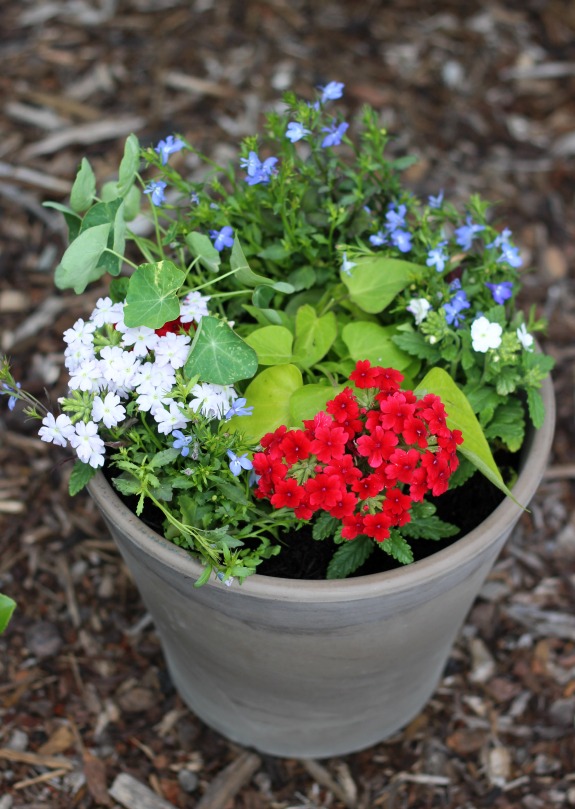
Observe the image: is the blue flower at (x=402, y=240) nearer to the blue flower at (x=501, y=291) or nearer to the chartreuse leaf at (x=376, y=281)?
the chartreuse leaf at (x=376, y=281)

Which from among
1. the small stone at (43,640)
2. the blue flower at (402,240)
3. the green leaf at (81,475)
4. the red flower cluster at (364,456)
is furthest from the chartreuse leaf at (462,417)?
the small stone at (43,640)

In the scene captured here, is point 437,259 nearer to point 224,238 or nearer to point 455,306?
point 455,306

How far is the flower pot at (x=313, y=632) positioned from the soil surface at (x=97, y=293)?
0.57 feet

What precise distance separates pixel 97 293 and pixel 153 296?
4.21ft

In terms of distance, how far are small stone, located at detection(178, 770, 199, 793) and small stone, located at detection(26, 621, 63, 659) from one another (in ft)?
1.29

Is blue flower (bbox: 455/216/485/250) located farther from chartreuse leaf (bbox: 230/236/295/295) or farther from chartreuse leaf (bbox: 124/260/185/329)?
chartreuse leaf (bbox: 124/260/185/329)

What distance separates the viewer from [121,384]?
1364 mm

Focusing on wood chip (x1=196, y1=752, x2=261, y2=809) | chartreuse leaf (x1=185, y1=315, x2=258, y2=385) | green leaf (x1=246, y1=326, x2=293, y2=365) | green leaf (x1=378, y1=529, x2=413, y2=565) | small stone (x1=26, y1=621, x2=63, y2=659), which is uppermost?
chartreuse leaf (x1=185, y1=315, x2=258, y2=385)

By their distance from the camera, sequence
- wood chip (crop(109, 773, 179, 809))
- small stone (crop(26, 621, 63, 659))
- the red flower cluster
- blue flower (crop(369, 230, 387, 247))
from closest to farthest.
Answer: the red flower cluster → blue flower (crop(369, 230, 387, 247)) → wood chip (crop(109, 773, 179, 809)) → small stone (crop(26, 621, 63, 659))

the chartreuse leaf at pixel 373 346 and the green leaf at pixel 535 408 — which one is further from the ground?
the chartreuse leaf at pixel 373 346

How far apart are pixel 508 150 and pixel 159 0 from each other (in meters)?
1.30

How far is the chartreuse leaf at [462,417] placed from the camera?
140 centimetres

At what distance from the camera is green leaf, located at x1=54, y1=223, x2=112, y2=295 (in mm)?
1418

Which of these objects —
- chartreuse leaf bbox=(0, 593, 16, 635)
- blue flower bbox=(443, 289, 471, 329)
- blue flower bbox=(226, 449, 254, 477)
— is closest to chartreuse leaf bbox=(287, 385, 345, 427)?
blue flower bbox=(226, 449, 254, 477)
